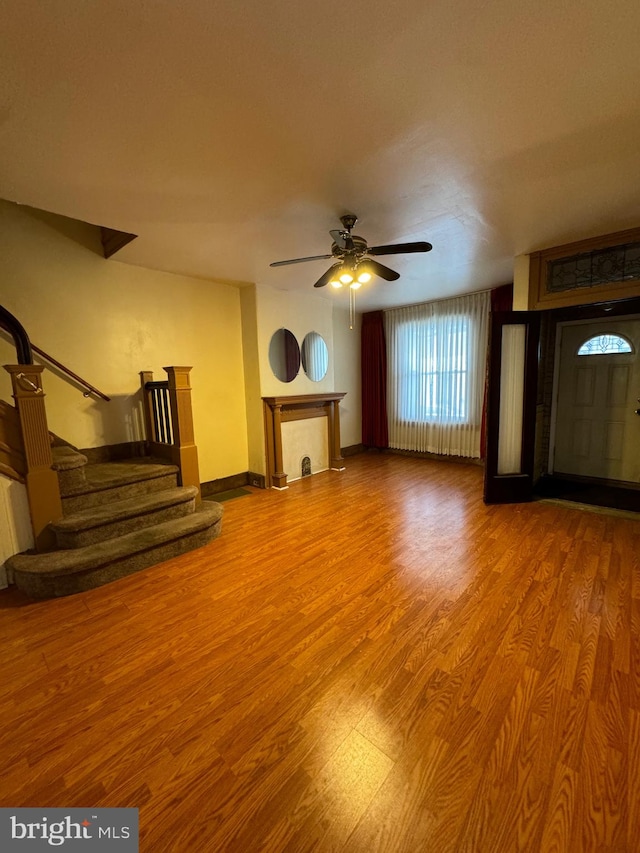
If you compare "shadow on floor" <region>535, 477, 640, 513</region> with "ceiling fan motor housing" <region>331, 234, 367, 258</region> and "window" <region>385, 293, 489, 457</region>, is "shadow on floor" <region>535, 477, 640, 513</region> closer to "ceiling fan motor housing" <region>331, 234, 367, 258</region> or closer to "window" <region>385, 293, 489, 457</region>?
"window" <region>385, 293, 489, 457</region>

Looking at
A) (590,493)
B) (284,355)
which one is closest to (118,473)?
(284,355)

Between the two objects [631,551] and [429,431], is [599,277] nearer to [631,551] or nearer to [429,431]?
[631,551]

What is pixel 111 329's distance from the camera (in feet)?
11.3

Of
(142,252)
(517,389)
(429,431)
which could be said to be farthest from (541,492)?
(142,252)

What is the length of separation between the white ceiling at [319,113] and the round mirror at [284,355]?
1806 millimetres

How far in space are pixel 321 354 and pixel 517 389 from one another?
2.66 m

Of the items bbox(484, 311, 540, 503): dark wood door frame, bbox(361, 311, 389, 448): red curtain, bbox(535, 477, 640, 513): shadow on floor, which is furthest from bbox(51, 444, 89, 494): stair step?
bbox(361, 311, 389, 448): red curtain

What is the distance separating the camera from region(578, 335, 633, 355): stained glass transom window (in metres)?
3.97

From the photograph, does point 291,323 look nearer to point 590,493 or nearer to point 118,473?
point 118,473

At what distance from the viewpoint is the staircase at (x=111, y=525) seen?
2.28 m

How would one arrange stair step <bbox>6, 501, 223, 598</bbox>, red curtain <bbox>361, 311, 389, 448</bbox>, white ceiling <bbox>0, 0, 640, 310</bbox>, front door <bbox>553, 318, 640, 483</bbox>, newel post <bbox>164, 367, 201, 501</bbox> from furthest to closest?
red curtain <bbox>361, 311, 389, 448</bbox>
front door <bbox>553, 318, 640, 483</bbox>
newel post <bbox>164, 367, 201, 501</bbox>
stair step <bbox>6, 501, 223, 598</bbox>
white ceiling <bbox>0, 0, 640, 310</bbox>

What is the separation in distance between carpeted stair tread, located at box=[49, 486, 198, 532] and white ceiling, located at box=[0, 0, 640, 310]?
7.19ft

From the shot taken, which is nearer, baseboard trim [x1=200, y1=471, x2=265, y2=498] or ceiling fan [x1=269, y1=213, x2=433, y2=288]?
ceiling fan [x1=269, y1=213, x2=433, y2=288]

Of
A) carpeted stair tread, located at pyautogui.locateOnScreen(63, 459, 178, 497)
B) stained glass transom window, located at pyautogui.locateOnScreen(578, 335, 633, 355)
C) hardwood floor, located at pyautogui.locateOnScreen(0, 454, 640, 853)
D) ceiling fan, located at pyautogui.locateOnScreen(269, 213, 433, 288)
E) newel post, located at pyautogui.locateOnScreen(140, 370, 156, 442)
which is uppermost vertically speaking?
ceiling fan, located at pyautogui.locateOnScreen(269, 213, 433, 288)
